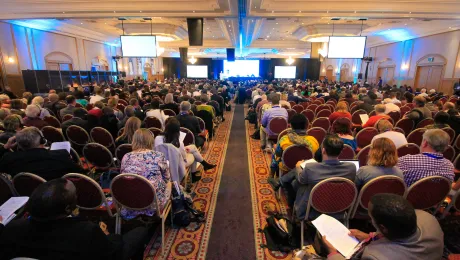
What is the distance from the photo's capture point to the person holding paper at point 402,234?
3.80 ft

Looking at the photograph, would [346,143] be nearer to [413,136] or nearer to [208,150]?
[413,136]

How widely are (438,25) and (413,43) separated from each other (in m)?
3.49

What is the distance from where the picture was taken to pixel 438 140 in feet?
7.50

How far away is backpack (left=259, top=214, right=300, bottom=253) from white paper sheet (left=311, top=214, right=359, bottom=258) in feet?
2.64

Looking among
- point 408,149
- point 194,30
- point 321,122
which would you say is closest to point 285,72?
point 194,30

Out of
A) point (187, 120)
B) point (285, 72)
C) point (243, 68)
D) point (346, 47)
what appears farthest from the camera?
point (243, 68)

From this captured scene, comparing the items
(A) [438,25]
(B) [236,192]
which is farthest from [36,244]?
(A) [438,25]

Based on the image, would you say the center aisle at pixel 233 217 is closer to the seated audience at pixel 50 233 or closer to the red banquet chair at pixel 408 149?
the seated audience at pixel 50 233

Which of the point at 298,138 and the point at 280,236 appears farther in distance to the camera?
the point at 298,138

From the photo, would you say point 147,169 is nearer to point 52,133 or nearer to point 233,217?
point 233,217

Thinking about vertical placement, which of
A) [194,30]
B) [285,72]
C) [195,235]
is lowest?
[195,235]

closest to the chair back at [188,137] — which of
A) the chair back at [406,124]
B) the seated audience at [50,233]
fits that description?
the seated audience at [50,233]

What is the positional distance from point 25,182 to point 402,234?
9.23ft

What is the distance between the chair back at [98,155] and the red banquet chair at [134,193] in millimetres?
1155
